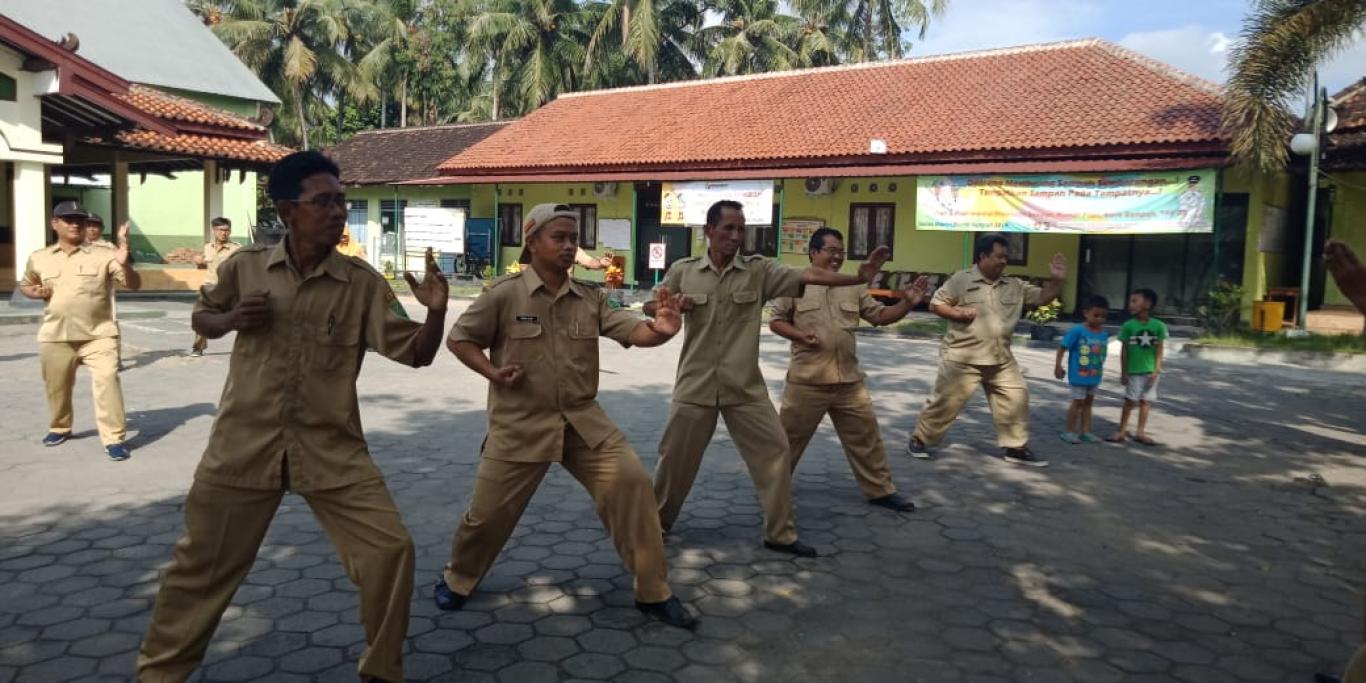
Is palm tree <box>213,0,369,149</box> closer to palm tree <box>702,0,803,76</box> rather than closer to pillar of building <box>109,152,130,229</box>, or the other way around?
palm tree <box>702,0,803,76</box>

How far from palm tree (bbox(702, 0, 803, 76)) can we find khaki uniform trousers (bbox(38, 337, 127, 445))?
31191 mm

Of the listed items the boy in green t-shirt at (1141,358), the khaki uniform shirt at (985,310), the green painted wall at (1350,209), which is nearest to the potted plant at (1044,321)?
the green painted wall at (1350,209)

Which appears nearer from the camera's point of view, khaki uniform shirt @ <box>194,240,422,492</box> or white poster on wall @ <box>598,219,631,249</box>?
khaki uniform shirt @ <box>194,240,422,492</box>

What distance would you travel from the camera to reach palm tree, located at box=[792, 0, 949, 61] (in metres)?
36.4

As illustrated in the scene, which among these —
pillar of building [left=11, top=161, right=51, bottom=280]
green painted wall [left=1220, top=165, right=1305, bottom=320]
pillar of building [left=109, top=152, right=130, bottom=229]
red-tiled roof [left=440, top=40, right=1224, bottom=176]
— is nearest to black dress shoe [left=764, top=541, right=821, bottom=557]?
red-tiled roof [left=440, top=40, right=1224, bottom=176]

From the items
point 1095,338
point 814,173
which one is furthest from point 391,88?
point 1095,338

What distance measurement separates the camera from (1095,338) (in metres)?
7.59

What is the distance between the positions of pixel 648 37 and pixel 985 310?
28.3 m

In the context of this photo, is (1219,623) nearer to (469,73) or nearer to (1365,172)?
(1365,172)

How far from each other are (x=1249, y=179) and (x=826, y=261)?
14975 millimetres

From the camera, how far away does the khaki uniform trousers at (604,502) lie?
381cm

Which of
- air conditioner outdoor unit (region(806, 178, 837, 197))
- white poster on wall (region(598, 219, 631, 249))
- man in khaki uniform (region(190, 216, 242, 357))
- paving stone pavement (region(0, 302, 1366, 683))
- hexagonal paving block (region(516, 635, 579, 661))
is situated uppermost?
air conditioner outdoor unit (region(806, 178, 837, 197))

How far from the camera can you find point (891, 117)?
21.2 meters

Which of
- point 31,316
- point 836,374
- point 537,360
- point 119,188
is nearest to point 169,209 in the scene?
point 119,188
